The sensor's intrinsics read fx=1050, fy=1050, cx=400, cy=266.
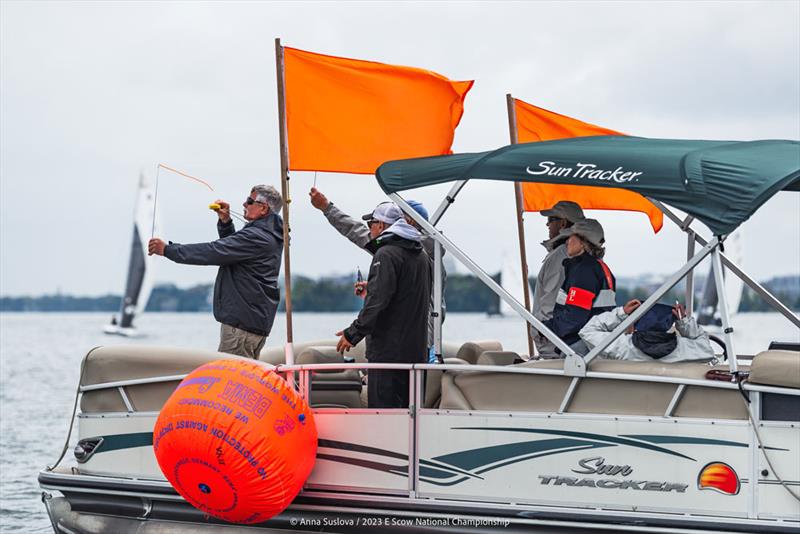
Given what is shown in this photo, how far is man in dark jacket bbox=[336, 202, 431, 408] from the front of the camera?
6.10 metres

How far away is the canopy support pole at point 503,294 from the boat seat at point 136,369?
149cm

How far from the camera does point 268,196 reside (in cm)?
731

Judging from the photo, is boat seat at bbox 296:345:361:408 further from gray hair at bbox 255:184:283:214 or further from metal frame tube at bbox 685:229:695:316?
metal frame tube at bbox 685:229:695:316

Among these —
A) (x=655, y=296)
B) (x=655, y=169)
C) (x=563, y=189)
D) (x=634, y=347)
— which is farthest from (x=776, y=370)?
(x=563, y=189)

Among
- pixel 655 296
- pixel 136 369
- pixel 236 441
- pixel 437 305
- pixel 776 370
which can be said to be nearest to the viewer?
pixel 776 370

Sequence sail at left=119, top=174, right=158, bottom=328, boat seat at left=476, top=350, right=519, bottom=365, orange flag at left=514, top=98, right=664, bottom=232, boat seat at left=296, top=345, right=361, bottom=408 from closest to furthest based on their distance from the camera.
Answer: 1. boat seat at left=476, top=350, right=519, bottom=365
2. boat seat at left=296, top=345, right=361, bottom=408
3. orange flag at left=514, top=98, right=664, bottom=232
4. sail at left=119, top=174, right=158, bottom=328

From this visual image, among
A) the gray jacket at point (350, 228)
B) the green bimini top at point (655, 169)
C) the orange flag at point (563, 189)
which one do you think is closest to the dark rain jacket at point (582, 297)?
the green bimini top at point (655, 169)

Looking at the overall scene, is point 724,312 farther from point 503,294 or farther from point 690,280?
point 690,280

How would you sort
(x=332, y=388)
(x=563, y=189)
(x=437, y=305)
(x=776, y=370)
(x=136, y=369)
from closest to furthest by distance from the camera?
(x=776, y=370) → (x=437, y=305) → (x=136, y=369) → (x=332, y=388) → (x=563, y=189)

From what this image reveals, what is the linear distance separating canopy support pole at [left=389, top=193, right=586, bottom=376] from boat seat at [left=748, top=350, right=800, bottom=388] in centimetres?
87

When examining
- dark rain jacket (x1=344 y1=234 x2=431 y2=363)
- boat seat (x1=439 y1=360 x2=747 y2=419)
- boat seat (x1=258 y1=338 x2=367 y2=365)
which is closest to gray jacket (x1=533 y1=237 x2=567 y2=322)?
dark rain jacket (x1=344 y1=234 x2=431 y2=363)

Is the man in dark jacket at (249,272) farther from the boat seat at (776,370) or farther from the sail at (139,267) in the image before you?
the sail at (139,267)

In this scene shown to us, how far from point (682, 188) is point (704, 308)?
36.9 m

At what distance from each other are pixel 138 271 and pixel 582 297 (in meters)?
43.3
